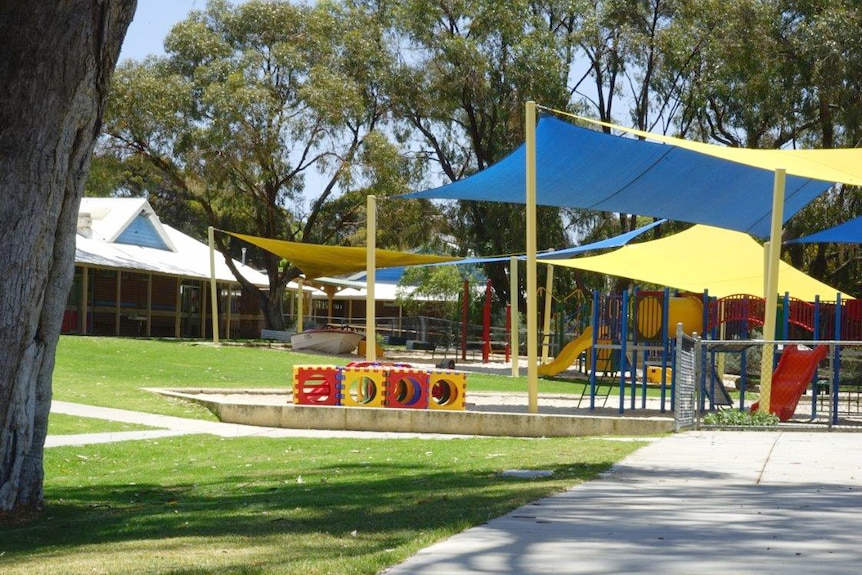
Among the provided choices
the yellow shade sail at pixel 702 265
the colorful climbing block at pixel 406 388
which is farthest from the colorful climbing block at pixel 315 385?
the yellow shade sail at pixel 702 265

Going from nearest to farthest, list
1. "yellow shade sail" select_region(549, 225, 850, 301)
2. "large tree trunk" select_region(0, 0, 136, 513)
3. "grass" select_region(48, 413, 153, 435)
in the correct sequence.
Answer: "large tree trunk" select_region(0, 0, 136, 513) < "grass" select_region(48, 413, 153, 435) < "yellow shade sail" select_region(549, 225, 850, 301)

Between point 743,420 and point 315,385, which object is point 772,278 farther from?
point 315,385

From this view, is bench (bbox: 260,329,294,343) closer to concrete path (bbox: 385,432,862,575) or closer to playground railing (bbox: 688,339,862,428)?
playground railing (bbox: 688,339,862,428)

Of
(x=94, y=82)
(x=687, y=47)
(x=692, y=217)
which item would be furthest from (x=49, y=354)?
(x=687, y=47)

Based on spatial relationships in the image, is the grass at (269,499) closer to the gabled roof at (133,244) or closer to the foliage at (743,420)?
the foliage at (743,420)

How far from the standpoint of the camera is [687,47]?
38469 millimetres

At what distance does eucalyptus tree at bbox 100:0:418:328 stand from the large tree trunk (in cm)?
2936

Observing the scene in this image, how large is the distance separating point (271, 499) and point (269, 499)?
0.06ft

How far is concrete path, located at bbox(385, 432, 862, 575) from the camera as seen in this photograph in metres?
5.40

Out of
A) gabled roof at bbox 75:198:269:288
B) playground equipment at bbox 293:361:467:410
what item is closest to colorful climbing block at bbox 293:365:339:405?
playground equipment at bbox 293:361:467:410

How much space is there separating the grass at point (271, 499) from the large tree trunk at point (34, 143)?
1108 mm

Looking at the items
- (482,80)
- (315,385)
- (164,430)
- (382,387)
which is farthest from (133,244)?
(164,430)

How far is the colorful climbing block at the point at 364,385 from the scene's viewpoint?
16.5 m

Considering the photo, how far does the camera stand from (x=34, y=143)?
803cm
